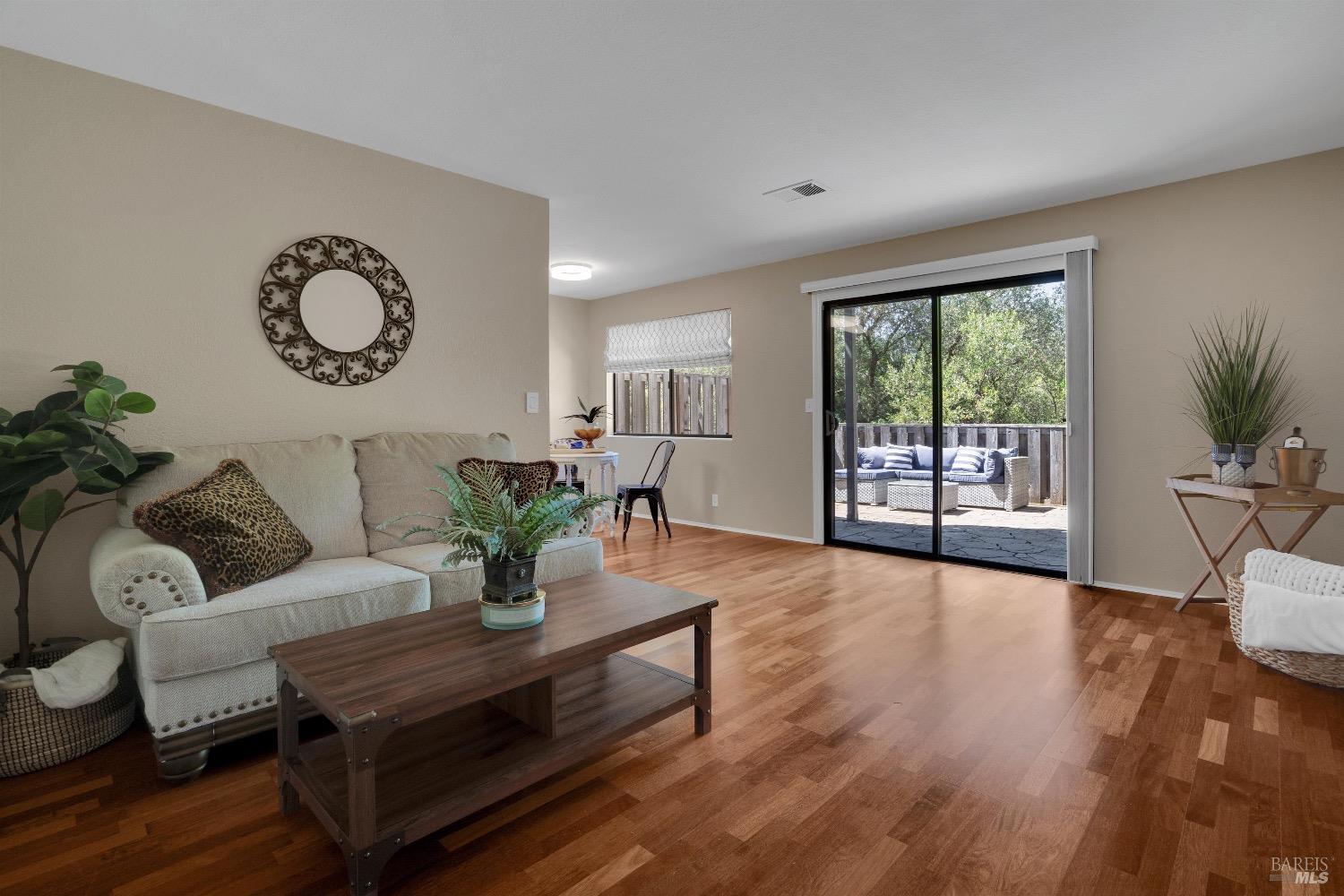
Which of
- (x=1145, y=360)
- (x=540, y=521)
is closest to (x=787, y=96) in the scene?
(x=540, y=521)

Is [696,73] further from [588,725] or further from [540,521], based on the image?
[588,725]

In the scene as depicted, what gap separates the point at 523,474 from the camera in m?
3.28

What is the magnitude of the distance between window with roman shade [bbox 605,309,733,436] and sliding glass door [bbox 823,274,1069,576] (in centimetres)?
119

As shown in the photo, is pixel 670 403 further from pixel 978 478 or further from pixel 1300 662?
pixel 1300 662

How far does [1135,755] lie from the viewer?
211 cm

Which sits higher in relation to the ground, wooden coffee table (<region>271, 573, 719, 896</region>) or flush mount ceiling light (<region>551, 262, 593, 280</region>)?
flush mount ceiling light (<region>551, 262, 593, 280</region>)

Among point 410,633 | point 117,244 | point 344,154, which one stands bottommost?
point 410,633

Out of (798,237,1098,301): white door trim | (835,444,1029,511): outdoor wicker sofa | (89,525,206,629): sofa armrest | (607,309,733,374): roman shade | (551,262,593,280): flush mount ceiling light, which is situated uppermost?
(551,262,593,280): flush mount ceiling light

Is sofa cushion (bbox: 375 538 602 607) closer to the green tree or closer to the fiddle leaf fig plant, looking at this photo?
the fiddle leaf fig plant

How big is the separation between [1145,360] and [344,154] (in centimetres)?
463

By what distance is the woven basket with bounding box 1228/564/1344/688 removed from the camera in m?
2.51

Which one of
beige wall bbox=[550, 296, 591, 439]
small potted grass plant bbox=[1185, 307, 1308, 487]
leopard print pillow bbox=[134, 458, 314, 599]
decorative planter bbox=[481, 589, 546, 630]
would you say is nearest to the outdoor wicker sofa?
small potted grass plant bbox=[1185, 307, 1308, 487]

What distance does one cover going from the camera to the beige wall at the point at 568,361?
7.16 m

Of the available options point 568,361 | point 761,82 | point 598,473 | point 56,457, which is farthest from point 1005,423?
point 56,457
